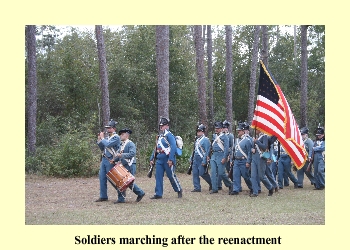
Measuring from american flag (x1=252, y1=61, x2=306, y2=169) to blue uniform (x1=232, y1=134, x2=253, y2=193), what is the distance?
1652 millimetres

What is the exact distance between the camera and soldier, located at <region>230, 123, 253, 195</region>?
14156mm

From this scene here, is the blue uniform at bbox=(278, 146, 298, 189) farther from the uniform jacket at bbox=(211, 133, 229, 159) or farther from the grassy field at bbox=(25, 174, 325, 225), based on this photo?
the uniform jacket at bbox=(211, 133, 229, 159)

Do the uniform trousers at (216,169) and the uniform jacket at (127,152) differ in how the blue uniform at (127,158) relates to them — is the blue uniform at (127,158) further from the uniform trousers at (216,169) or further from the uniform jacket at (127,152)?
the uniform trousers at (216,169)

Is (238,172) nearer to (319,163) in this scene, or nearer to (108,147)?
(319,163)

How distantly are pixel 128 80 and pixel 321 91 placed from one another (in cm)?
1519

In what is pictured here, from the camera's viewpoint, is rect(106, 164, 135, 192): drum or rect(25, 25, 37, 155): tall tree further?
rect(25, 25, 37, 155): tall tree

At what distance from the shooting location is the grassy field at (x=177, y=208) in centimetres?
1041

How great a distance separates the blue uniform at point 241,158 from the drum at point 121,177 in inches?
132

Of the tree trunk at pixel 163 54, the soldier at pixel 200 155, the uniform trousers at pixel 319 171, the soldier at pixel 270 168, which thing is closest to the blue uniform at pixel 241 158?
the soldier at pixel 270 168

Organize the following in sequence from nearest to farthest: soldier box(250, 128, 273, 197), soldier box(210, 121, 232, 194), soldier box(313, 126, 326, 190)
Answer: soldier box(250, 128, 273, 197)
soldier box(210, 121, 232, 194)
soldier box(313, 126, 326, 190)

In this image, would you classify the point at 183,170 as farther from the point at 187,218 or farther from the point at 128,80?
the point at 187,218

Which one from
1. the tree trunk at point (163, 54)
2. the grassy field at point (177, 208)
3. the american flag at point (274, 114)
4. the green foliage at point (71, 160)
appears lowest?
the grassy field at point (177, 208)

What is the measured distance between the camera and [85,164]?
20328 mm

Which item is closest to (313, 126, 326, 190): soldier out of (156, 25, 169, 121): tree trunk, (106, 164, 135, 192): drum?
(156, 25, 169, 121): tree trunk
